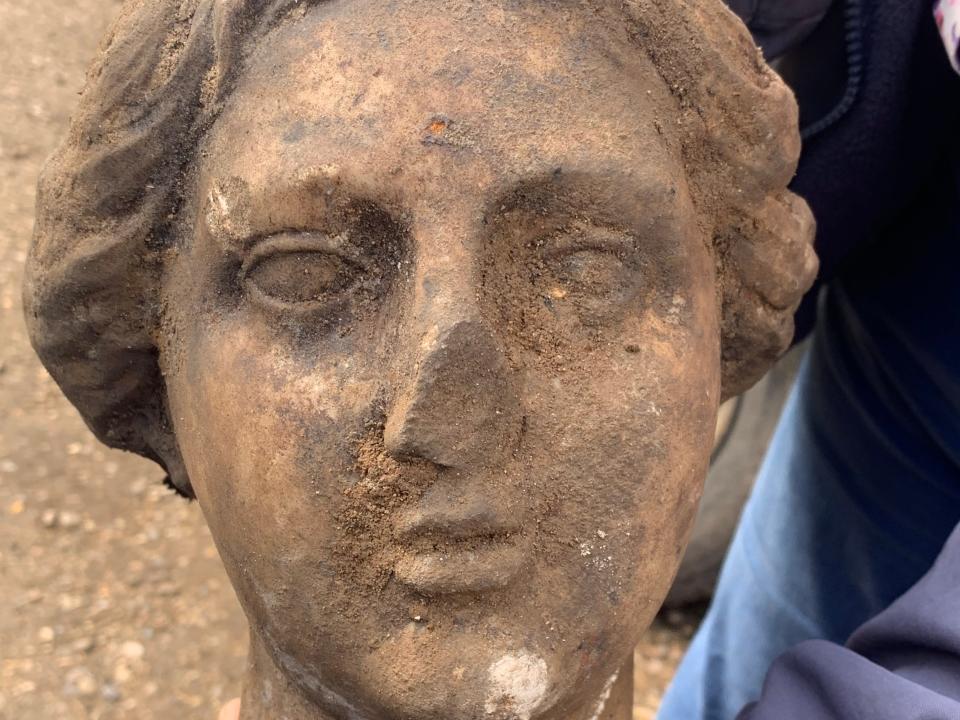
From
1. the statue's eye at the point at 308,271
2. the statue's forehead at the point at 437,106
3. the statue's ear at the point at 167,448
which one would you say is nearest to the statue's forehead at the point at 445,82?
the statue's forehead at the point at 437,106

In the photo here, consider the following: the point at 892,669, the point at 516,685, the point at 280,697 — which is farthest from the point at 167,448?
the point at 892,669

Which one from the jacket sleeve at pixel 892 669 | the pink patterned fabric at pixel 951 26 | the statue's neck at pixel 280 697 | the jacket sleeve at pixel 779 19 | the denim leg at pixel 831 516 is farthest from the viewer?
the denim leg at pixel 831 516

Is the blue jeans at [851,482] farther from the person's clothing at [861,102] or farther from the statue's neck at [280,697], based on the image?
the statue's neck at [280,697]

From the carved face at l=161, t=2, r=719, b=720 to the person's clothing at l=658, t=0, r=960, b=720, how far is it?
2.05 ft

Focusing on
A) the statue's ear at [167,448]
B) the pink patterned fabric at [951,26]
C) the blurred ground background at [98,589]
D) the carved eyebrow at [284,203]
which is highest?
the pink patterned fabric at [951,26]

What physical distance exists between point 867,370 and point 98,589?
6.58 feet

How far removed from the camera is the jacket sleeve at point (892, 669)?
87cm

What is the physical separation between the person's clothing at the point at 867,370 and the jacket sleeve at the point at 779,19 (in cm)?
7

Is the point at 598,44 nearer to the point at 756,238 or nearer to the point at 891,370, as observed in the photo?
the point at 756,238

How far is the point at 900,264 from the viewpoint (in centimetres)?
167

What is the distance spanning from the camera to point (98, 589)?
261 cm

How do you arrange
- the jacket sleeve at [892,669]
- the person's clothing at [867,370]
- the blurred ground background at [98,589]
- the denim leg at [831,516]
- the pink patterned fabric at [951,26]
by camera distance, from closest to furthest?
1. the jacket sleeve at [892,669]
2. the pink patterned fabric at [951,26]
3. the person's clothing at [867,370]
4. the denim leg at [831,516]
5. the blurred ground background at [98,589]

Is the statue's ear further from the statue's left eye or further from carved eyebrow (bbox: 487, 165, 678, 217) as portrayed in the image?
carved eyebrow (bbox: 487, 165, 678, 217)

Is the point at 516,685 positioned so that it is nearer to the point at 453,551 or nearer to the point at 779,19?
the point at 453,551
